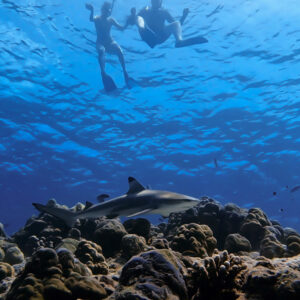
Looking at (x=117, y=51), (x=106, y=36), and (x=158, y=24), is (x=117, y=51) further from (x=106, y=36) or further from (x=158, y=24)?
(x=158, y=24)

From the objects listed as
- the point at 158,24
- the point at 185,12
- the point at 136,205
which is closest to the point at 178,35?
the point at 185,12

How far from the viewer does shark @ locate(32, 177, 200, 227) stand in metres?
6.34

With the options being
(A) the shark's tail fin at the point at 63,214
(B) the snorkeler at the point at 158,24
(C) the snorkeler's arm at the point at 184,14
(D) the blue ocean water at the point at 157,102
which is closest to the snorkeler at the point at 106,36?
(D) the blue ocean water at the point at 157,102

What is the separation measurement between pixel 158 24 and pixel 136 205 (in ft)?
46.7

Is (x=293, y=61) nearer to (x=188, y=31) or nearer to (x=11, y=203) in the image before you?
(x=188, y=31)

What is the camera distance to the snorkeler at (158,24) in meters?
16.2

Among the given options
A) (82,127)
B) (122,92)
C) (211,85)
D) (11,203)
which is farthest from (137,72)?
(11,203)

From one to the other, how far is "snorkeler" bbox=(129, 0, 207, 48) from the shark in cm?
1201

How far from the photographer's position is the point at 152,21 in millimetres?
17094

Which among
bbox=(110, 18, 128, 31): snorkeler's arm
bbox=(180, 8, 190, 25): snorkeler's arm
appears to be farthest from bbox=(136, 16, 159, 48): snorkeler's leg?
bbox=(180, 8, 190, 25): snorkeler's arm

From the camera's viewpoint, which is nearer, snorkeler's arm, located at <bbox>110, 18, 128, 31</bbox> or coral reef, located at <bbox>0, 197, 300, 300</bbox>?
coral reef, located at <bbox>0, 197, 300, 300</bbox>

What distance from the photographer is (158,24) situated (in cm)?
1717

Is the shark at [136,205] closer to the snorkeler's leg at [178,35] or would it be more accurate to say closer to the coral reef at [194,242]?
the coral reef at [194,242]

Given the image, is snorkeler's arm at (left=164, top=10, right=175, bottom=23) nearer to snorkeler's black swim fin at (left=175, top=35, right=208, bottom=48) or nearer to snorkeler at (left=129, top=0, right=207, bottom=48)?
snorkeler at (left=129, top=0, right=207, bottom=48)
